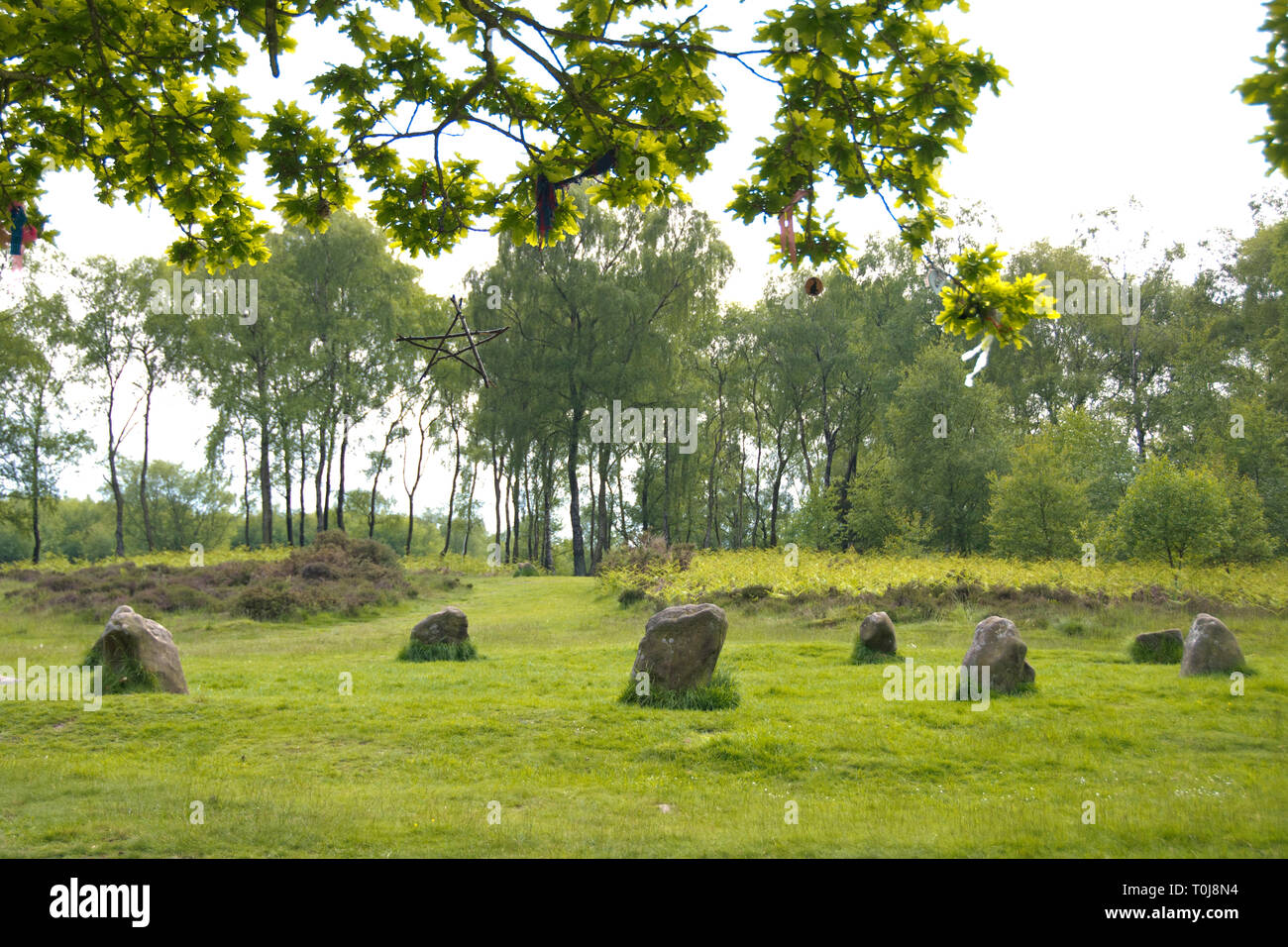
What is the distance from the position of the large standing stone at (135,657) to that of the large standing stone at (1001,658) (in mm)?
10754

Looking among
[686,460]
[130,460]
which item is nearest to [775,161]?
[686,460]

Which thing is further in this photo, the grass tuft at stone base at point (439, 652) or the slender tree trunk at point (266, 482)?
the slender tree trunk at point (266, 482)

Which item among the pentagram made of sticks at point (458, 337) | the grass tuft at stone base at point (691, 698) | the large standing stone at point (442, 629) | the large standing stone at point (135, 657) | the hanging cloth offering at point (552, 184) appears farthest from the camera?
the large standing stone at point (442, 629)

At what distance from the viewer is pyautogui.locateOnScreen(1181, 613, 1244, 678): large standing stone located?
1216cm

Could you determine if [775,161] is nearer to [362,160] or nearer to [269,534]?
[362,160]

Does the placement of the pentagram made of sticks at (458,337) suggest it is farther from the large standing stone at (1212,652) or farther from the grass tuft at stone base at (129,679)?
the large standing stone at (1212,652)

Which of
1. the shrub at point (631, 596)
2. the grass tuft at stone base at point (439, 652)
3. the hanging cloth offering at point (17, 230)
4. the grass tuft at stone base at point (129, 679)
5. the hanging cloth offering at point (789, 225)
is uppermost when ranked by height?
the hanging cloth offering at point (17, 230)

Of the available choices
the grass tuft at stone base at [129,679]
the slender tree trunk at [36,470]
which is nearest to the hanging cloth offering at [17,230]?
the grass tuft at stone base at [129,679]

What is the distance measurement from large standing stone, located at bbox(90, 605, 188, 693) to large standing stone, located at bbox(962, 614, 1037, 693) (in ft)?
35.3

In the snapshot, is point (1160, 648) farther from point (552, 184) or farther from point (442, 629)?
point (552, 184)

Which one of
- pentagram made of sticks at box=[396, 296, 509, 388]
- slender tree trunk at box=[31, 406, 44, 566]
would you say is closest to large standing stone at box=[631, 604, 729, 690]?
pentagram made of sticks at box=[396, 296, 509, 388]

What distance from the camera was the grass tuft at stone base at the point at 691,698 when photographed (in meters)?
10.7

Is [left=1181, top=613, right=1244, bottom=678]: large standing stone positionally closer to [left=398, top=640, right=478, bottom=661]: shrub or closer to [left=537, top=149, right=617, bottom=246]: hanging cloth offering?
[left=537, top=149, right=617, bottom=246]: hanging cloth offering

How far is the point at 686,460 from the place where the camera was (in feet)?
195
